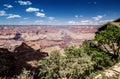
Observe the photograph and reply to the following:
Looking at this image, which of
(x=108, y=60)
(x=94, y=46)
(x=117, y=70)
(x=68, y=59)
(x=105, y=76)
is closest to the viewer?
(x=105, y=76)

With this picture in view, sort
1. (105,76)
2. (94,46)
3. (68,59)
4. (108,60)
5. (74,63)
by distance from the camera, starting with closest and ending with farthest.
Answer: (105,76) → (74,63) → (68,59) → (108,60) → (94,46)

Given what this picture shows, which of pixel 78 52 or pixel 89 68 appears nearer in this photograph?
pixel 89 68

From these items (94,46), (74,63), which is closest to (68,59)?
(74,63)

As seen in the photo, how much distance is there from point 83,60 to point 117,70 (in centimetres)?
328

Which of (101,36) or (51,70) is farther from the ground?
(101,36)

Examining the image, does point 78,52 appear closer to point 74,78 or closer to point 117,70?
point 74,78

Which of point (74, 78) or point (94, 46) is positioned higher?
point (94, 46)

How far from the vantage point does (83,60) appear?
636 inches

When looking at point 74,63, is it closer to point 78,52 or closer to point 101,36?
point 78,52

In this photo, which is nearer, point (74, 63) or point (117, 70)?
point (117, 70)

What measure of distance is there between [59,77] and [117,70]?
208 inches

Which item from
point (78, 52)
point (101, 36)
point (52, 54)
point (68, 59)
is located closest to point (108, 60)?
point (101, 36)

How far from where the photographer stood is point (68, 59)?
16.8 metres

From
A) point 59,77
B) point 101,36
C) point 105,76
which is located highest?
point 101,36
